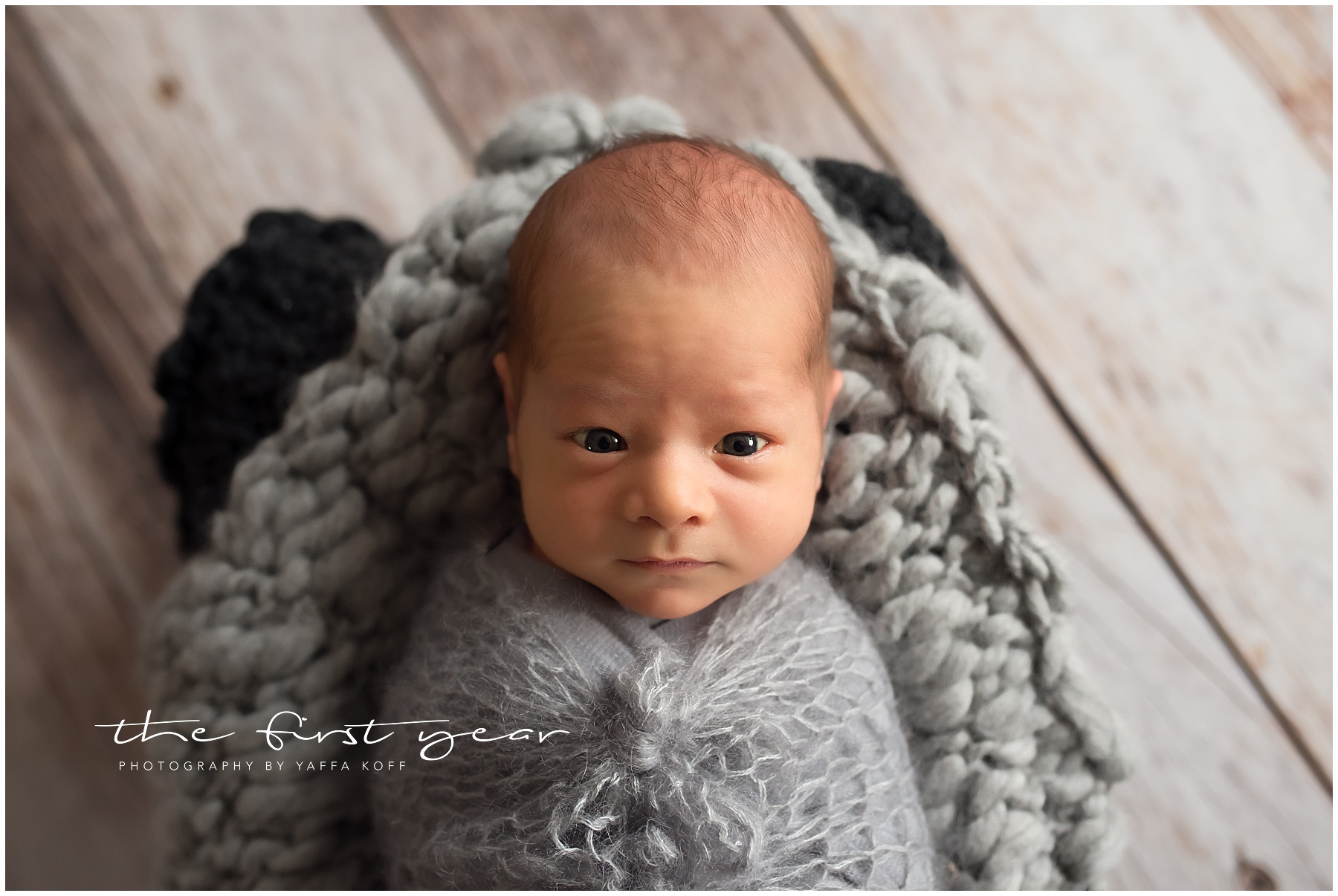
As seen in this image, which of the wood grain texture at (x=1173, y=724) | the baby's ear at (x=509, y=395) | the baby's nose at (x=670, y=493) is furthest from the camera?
the wood grain texture at (x=1173, y=724)

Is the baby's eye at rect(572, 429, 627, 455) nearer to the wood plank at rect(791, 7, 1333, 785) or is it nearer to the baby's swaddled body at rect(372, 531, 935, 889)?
the baby's swaddled body at rect(372, 531, 935, 889)

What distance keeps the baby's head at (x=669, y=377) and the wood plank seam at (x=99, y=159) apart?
1.89 ft

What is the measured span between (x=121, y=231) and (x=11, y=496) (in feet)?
1.02

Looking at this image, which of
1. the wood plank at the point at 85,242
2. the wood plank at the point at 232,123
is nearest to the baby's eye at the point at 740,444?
the wood plank at the point at 232,123

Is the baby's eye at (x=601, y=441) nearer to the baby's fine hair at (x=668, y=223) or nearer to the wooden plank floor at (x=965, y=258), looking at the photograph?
the baby's fine hair at (x=668, y=223)

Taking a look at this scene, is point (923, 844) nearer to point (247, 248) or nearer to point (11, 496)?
point (247, 248)

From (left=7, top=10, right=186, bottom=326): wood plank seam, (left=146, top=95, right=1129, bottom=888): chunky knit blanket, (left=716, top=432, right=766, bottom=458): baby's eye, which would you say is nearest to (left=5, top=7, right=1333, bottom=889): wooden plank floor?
(left=7, top=10, right=186, bottom=326): wood plank seam

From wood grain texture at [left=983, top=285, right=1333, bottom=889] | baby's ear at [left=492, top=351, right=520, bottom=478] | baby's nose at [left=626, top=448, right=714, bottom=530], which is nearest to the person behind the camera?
baby's nose at [left=626, top=448, right=714, bottom=530]

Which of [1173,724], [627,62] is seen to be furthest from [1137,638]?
[627,62]

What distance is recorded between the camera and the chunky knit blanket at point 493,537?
73 centimetres

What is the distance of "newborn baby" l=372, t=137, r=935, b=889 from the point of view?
1.96 ft

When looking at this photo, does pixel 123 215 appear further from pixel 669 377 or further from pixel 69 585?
pixel 669 377

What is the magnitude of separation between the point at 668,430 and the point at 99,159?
81cm

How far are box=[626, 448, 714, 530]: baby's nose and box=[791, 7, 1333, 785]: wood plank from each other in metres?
0.55
